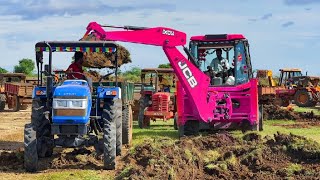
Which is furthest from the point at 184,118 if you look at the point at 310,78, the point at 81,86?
the point at 310,78

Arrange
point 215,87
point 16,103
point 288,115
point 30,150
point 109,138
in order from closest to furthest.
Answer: point 30,150
point 109,138
point 215,87
point 288,115
point 16,103

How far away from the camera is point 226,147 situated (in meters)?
10.5

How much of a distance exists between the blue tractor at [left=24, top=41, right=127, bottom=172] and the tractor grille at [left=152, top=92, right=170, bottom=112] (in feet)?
22.7

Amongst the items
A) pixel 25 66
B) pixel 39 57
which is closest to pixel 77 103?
pixel 39 57

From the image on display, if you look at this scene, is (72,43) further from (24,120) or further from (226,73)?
(24,120)

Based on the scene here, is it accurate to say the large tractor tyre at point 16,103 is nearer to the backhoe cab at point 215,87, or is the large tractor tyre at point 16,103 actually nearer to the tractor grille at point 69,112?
the backhoe cab at point 215,87

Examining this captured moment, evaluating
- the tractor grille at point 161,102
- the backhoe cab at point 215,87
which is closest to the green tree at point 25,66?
the tractor grille at point 161,102

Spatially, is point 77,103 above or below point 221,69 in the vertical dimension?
below

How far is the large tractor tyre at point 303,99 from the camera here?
31.0 meters

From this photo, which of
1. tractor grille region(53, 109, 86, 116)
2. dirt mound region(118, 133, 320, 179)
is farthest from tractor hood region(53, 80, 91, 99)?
dirt mound region(118, 133, 320, 179)

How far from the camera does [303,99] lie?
31.2 m

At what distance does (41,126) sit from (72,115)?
742 mm

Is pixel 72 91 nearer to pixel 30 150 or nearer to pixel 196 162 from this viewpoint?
pixel 30 150

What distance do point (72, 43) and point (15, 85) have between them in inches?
629
